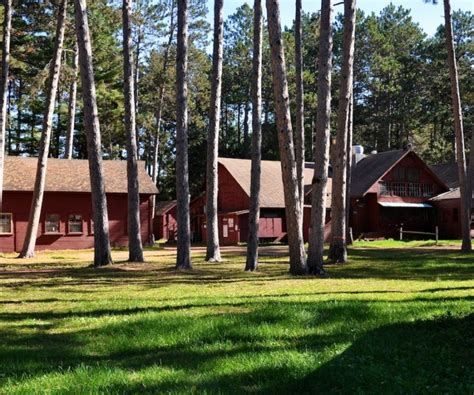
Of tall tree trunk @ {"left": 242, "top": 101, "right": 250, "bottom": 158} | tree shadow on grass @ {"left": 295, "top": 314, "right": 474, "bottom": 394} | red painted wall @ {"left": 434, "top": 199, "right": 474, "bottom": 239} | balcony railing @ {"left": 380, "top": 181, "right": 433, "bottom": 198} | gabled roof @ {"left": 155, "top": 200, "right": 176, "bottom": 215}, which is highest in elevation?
tall tree trunk @ {"left": 242, "top": 101, "right": 250, "bottom": 158}

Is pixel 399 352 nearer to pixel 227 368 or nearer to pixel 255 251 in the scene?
pixel 227 368

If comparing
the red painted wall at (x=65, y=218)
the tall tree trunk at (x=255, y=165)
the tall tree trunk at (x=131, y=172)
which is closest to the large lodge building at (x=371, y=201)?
the red painted wall at (x=65, y=218)

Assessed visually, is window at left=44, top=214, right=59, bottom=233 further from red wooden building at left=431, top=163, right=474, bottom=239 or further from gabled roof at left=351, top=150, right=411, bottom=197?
red wooden building at left=431, top=163, right=474, bottom=239

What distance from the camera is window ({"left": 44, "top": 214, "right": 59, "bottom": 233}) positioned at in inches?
1423

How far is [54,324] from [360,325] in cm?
405

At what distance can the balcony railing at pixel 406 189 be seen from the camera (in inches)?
1812

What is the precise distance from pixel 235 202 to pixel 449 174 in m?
19.8

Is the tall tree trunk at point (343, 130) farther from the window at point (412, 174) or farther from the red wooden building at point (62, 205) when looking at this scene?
the window at point (412, 174)

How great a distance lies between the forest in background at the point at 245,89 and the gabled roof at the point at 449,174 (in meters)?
5.95

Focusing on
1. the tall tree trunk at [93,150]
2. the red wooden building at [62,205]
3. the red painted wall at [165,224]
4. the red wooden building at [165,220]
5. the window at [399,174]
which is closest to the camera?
the tall tree trunk at [93,150]

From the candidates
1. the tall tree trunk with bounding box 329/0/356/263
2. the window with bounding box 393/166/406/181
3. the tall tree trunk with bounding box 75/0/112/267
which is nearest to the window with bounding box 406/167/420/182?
the window with bounding box 393/166/406/181

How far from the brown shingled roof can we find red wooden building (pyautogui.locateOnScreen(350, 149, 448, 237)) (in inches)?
653

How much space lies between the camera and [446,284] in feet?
41.0

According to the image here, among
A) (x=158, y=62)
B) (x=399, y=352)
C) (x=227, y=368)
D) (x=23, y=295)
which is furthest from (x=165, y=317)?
(x=158, y=62)
